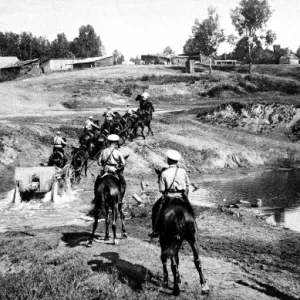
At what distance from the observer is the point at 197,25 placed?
252 feet

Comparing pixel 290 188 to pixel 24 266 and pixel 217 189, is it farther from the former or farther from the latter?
pixel 24 266

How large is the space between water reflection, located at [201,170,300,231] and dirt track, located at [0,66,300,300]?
3.92 feet

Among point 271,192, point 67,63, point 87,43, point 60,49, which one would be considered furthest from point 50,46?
point 271,192

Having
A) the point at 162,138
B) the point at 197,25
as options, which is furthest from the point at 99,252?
the point at 197,25

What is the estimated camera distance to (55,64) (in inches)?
2891

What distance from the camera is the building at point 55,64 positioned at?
69.2 meters

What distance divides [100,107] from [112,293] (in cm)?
3287

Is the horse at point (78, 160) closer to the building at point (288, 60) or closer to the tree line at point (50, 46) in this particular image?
the building at point (288, 60)

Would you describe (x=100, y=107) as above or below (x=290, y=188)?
above

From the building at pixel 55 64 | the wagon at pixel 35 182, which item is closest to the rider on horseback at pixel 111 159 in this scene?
the wagon at pixel 35 182

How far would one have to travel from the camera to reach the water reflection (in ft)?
52.6

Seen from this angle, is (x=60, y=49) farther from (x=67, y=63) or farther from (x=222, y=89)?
(x=222, y=89)

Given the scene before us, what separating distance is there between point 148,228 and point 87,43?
373ft

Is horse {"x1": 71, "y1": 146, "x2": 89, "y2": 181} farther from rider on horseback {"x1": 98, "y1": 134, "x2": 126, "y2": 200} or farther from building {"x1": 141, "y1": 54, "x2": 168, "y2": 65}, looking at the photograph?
building {"x1": 141, "y1": 54, "x2": 168, "y2": 65}
